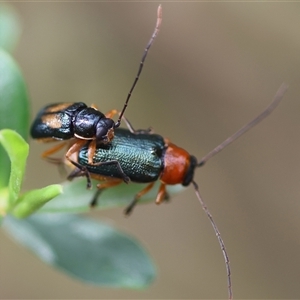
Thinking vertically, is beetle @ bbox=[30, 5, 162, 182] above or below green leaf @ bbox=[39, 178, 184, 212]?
above

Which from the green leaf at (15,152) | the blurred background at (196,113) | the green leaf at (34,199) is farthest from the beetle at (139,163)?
the blurred background at (196,113)

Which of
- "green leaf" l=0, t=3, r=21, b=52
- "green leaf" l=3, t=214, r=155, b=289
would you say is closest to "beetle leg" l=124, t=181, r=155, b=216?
"green leaf" l=3, t=214, r=155, b=289

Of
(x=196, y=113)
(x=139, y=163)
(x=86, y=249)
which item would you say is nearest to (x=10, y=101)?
(x=139, y=163)

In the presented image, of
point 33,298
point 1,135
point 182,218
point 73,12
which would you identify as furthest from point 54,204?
point 73,12

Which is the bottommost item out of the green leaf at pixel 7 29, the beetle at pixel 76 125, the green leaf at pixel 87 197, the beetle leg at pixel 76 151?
the green leaf at pixel 87 197

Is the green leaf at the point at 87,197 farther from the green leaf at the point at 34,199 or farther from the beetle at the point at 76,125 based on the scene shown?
the green leaf at the point at 34,199

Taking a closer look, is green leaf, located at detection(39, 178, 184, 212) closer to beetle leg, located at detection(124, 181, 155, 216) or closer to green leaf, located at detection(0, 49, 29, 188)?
beetle leg, located at detection(124, 181, 155, 216)

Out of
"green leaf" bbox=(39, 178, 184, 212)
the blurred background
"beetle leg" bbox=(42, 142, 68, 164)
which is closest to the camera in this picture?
"green leaf" bbox=(39, 178, 184, 212)
